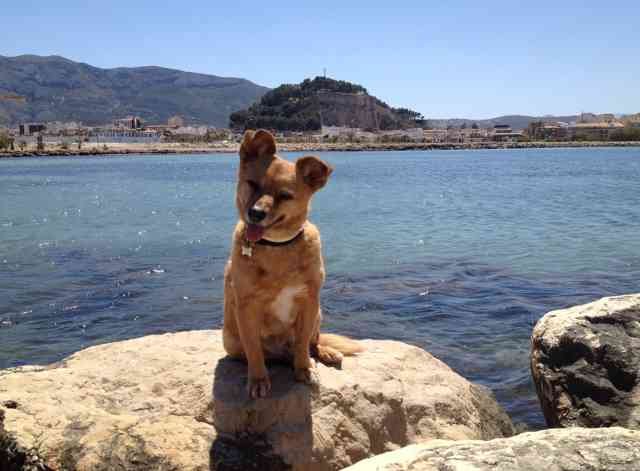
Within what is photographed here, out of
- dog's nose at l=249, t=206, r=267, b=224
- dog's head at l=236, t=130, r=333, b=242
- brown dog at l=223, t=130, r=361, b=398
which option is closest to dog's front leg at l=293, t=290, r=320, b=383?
brown dog at l=223, t=130, r=361, b=398

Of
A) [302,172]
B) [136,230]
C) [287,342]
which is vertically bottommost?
[136,230]

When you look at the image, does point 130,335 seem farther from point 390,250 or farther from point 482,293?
point 390,250

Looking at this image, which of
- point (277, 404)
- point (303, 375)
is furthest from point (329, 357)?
point (277, 404)

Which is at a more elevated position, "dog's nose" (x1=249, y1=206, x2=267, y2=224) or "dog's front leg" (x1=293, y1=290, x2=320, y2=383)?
"dog's nose" (x1=249, y1=206, x2=267, y2=224)

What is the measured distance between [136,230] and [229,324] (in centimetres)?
2063

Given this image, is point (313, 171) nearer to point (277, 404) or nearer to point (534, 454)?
point (277, 404)

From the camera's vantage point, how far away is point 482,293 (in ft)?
43.9

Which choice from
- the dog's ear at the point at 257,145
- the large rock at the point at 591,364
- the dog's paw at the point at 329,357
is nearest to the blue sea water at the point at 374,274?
the large rock at the point at 591,364

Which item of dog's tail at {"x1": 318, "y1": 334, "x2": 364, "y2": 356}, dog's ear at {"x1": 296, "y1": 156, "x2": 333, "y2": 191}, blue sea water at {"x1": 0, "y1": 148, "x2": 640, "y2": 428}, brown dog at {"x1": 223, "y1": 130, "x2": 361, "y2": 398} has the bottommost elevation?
blue sea water at {"x1": 0, "y1": 148, "x2": 640, "y2": 428}

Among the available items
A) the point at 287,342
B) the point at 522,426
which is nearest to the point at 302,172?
the point at 287,342

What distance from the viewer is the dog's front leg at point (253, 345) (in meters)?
4.65

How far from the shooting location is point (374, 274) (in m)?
15.6

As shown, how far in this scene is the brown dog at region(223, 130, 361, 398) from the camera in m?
4.45

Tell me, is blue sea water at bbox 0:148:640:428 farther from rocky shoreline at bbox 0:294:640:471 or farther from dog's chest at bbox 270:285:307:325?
dog's chest at bbox 270:285:307:325
